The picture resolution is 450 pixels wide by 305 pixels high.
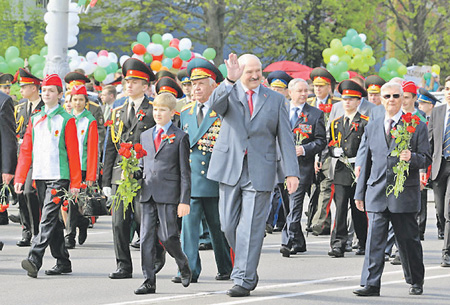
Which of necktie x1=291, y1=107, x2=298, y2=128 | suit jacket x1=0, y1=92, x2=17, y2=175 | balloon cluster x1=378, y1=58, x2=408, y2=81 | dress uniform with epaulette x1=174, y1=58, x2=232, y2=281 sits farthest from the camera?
balloon cluster x1=378, y1=58, x2=408, y2=81

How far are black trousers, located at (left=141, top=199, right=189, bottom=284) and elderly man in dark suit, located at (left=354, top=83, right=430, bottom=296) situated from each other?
69.1 inches

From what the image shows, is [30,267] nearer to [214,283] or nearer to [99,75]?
[214,283]

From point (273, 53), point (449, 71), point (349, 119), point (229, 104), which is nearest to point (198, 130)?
point (229, 104)

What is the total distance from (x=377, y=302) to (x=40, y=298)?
3.06 m

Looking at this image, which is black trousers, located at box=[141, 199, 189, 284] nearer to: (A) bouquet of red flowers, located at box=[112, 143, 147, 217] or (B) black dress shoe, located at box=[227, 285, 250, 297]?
(A) bouquet of red flowers, located at box=[112, 143, 147, 217]

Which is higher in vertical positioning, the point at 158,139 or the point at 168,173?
the point at 158,139

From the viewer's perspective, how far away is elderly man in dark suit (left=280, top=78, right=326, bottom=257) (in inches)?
485

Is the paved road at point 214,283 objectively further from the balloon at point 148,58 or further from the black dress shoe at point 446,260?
the balloon at point 148,58

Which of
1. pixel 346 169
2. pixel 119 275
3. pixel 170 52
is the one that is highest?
pixel 170 52

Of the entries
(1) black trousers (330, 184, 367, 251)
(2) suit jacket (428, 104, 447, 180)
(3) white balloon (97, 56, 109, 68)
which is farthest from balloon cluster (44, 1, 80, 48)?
(2) suit jacket (428, 104, 447, 180)

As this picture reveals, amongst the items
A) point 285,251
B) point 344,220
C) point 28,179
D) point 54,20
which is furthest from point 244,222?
point 54,20

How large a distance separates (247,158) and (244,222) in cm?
59

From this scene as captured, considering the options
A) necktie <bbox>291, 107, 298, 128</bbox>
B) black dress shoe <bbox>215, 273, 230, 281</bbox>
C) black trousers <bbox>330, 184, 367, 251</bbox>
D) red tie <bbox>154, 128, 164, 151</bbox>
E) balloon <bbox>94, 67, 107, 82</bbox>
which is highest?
balloon <bbox>94, 67, 107, 82</bbox>

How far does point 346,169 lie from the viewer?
12422 mm
